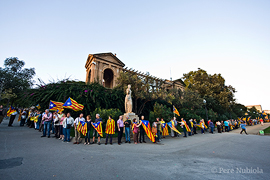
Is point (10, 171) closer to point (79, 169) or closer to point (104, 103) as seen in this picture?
point (79, 169)

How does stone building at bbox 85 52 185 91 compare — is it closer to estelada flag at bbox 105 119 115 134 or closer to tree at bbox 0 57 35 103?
estelada flag at bbox 105 119 115 134

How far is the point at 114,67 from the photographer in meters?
24.8

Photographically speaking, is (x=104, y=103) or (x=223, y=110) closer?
(x=104, y=103)

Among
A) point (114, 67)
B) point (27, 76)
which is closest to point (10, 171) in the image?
point (114, 67)

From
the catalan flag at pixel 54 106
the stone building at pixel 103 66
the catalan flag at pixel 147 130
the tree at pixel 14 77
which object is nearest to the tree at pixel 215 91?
the stone building at pixel 103 66

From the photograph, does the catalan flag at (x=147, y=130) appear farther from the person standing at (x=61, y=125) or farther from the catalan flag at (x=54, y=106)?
the catalan flag at (x=54, y=106)

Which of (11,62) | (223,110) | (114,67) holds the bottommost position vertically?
(223,110)

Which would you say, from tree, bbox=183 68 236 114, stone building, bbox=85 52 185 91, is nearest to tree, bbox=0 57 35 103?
→ stone building, bbox=85 52 185 91

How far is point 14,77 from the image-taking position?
37375 mm

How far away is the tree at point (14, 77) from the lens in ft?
117

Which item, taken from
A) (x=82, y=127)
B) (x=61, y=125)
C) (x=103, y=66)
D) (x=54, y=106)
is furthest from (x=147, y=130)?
(x=103, y=66)

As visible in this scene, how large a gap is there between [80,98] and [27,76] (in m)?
36.8

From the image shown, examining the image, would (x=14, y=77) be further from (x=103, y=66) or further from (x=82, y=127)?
(x=82, y=127)

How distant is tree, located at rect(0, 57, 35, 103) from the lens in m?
35.6
